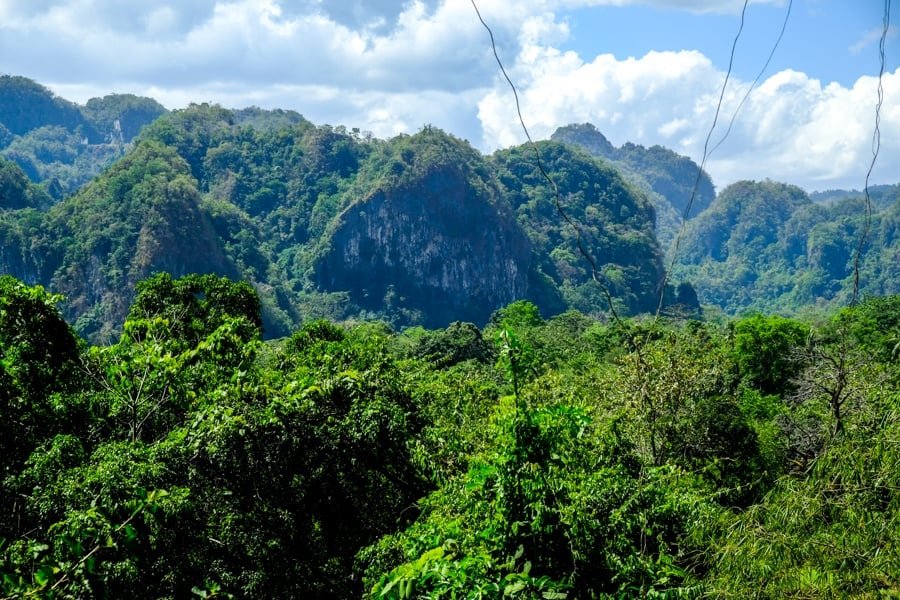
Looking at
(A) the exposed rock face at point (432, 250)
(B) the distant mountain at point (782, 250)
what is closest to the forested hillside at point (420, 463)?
(A) the exposed rock face at point (432, 250)

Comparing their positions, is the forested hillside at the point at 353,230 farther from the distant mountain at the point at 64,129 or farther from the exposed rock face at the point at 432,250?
the distant mountain at the point at 64,129

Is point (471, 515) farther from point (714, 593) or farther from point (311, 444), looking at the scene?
point (311, 444)

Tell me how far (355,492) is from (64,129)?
19071 cm

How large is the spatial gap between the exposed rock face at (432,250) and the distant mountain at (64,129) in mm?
72930

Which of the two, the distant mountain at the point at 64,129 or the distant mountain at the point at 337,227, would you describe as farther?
the distant mountain at the point at 64,129

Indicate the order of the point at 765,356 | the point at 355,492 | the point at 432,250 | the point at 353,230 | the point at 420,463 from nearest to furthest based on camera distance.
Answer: the point at 420,463 → the point at 355,492 → the point at 765,356 → the point at 353,230 → the point at 432,250

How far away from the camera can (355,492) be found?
876 centimetres

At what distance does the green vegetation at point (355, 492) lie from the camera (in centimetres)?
483

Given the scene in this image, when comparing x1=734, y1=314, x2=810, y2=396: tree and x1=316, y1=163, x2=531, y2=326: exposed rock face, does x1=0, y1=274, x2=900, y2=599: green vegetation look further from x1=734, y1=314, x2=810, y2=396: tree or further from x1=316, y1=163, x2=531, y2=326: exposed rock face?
x1=316, y1=163, x2=531, y2=326: exposed rock face

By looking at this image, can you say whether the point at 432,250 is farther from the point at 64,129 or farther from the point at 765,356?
the point at 64,129

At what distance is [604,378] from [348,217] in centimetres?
9302

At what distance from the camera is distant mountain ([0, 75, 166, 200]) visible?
527 ft

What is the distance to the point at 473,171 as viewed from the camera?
375ft

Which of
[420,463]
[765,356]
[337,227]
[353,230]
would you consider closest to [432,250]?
[353,230]
